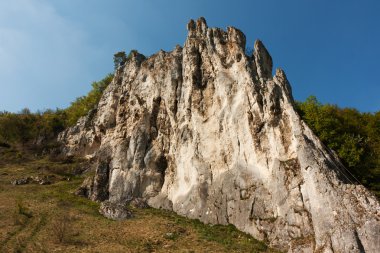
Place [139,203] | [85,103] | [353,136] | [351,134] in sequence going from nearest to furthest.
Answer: [139,203]
[353,136]
[351,134]
[85,103]

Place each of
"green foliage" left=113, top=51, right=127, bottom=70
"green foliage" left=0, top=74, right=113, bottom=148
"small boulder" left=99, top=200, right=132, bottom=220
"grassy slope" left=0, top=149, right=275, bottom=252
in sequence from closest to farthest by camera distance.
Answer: "grassy slope" left=0, top=149, right=275, bottom=252, "small boulder" left=99, top=200, right=132, bottom=220, "green foliage" left=0, top=74, right=113, bottom=148, "green foliage" left=113, top=51, right=127, bottom=70

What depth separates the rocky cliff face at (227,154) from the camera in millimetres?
24688

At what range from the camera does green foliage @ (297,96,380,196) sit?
37.4m

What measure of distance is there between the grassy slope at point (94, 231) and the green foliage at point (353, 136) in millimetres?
16439

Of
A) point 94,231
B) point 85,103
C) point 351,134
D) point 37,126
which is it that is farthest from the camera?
point 85,103

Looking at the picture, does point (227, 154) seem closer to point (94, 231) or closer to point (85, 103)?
point (94, 231)

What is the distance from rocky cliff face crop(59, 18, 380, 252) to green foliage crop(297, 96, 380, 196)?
7545mm

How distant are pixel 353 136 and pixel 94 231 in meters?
30.6

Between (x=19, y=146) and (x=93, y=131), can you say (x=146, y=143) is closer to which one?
(x=93, y=131)

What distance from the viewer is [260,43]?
44.2 metres

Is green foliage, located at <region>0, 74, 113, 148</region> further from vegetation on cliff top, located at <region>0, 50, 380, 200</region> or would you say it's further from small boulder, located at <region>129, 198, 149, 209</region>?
small boulder, located at <region>129, 198, 149, 209</region>

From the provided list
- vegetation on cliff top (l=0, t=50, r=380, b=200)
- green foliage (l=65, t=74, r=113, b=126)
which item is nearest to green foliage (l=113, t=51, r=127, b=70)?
green foliage (l=65, t=74, r=113, b=126)

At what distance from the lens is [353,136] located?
137 feet

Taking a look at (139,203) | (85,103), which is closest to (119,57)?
(85,103)
